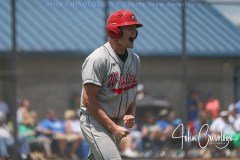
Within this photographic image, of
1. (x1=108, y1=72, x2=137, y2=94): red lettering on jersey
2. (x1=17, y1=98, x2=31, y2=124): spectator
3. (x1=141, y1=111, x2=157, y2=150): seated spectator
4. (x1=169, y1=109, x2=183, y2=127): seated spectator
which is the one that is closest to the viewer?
(x1=108, y1=72, x2=137, y2=94): red lettering on jersey

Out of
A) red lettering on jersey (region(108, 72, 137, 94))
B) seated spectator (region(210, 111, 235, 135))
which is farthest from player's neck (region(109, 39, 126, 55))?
seated spectator (region(210, 111, 235, 135))

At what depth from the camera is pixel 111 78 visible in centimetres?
529

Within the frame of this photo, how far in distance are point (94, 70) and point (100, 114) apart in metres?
0.32

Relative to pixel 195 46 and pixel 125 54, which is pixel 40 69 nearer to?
pixel 195 46

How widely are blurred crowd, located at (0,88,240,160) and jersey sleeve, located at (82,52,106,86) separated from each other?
482cm

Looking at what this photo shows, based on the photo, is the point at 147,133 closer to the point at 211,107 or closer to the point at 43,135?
the point at 211,107

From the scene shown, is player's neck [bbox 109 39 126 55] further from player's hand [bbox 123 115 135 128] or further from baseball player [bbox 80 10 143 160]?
player's hand [bbox 123 115 135 128]

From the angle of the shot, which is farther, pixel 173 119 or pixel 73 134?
pixel 173 119

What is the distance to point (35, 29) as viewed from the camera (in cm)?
1019

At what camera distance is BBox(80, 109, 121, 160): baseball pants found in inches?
205

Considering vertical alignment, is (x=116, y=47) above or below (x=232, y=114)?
above

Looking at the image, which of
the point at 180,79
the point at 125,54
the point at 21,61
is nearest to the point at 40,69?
the point at 21,61

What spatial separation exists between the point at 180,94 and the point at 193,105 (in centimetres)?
25

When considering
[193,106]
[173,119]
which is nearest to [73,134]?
[173,119]
